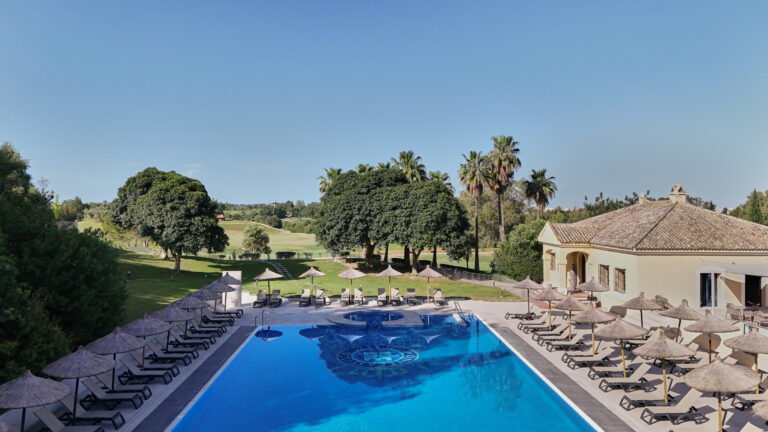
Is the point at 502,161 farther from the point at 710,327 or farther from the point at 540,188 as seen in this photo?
the point at 710,327

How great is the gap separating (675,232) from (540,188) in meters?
23.1

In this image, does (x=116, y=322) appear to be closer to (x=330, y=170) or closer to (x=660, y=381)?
(x=660, y=381)

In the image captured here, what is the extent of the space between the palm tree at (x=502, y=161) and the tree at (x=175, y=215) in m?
28.2

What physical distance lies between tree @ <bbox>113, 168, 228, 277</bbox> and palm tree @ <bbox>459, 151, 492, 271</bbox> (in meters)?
25.1

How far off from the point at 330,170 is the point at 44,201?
41.9 m

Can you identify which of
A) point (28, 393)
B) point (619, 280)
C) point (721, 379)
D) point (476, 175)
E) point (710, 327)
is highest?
point (476, 175)

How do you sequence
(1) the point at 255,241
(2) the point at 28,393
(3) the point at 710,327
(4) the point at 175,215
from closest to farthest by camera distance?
1. (2) the point at 28,393
2. (3) the point at 710,327
3. (4) the point at 175,215
4. (1) the point at 255,241

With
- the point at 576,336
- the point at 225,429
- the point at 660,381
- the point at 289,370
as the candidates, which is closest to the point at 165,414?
the point at 225,429

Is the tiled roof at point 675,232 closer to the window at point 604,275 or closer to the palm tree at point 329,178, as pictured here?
the window at point 604,275

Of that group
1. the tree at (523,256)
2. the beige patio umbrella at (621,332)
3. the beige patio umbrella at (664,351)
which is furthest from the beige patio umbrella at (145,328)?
the tree at (523,256)

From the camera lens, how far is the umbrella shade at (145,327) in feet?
51.0

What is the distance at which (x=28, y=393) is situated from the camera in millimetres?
9719

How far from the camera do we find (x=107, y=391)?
544 inches

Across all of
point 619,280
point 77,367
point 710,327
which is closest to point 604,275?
point 619,280
